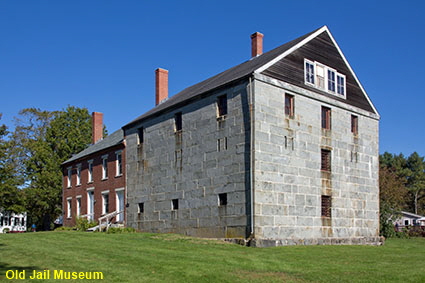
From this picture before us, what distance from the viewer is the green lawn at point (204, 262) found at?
1198cm

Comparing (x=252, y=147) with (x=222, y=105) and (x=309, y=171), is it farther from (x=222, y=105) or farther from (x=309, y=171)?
(x=309, y=171)

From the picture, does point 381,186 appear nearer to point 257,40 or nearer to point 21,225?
point 257,40

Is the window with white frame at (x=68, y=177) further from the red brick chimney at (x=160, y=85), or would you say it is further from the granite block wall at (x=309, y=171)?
the granite block wall at (x=309, y=171)

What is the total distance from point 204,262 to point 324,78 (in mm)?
14938

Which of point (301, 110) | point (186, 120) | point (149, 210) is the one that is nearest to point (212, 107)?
point (186, 120)

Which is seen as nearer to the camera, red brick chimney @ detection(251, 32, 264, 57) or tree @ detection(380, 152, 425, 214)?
red brick chimney @ detection(251, 32, 264, 57)

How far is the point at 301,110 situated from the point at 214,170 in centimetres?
533

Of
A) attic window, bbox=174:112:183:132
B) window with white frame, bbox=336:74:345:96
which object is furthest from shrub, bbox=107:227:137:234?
window with white frame, bbox=336:74:345:96

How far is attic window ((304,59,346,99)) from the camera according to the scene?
81.2 ft

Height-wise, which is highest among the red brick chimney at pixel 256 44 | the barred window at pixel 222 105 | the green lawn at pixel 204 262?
the red brick chimney at pixel 256 44

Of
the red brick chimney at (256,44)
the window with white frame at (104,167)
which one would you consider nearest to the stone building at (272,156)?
the red brick chimney at (256,44)

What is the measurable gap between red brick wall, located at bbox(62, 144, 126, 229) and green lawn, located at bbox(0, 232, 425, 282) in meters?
13.2

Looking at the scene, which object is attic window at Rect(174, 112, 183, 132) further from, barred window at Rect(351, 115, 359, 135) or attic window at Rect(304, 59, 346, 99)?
barred window at Rect(351, 115, 359, 135)

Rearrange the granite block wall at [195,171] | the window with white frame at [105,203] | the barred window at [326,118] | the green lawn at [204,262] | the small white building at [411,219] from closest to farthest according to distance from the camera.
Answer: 1. the green lawn at [204,262]
2. the granite block wall at [195,171]
3. the barred window at [326,118]
4. the window with white frame at [105,203]
5. the small white building at [411,219]
